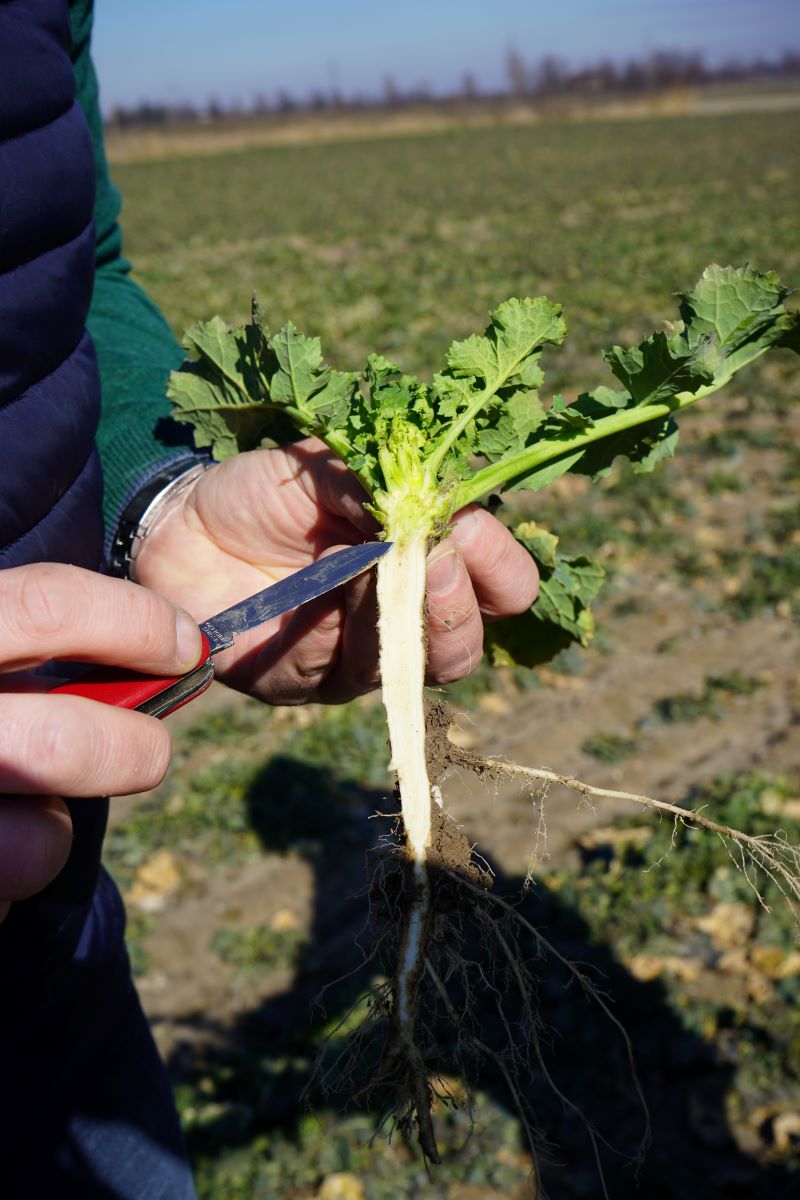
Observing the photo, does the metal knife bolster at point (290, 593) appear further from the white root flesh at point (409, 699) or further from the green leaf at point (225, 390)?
the green leaf at point (225, 390)

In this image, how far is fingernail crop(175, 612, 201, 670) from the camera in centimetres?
148

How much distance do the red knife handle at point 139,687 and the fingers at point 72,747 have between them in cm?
13

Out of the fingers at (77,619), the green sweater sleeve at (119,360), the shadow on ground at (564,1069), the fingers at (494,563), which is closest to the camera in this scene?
the fingers at (77,619)

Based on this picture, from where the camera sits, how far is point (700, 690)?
530 centimetres

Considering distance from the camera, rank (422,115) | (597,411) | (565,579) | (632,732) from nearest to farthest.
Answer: (597,411) → (565,579) → (632,732) → (422,115)

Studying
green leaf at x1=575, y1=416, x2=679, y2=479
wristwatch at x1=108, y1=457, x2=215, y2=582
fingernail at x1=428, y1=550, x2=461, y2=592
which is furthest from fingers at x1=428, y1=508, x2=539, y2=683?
wristwatch at x1=108, y1=457, x2=215, y2=582

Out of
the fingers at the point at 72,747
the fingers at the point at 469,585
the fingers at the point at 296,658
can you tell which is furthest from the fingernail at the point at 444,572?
the fingers at the point at 72,747

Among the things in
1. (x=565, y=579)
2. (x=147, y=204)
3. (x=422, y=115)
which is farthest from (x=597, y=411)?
(x=422, y=115)

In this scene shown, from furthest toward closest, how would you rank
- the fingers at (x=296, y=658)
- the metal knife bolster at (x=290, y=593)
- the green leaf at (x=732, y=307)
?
the fingers at (x=296, y=658), the green leaf at (x=732, y=307), the metal knife bolster at (x=290, y=593)

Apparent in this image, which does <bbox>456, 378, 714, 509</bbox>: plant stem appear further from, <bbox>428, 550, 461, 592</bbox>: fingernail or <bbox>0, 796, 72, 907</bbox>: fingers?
<bbox>0, 796, 72, 907</bbox>: fingers

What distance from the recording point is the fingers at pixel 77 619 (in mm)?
1211

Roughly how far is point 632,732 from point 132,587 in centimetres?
404

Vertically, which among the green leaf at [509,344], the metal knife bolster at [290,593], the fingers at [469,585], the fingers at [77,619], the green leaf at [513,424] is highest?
the green leaf at [509,344]

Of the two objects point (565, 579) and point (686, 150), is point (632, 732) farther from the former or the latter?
point (686, 150)
